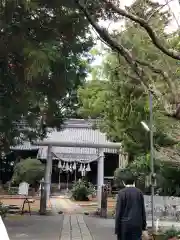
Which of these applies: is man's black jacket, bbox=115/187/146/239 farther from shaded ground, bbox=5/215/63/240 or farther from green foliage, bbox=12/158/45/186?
green foliage, bbox=12/158/45/186

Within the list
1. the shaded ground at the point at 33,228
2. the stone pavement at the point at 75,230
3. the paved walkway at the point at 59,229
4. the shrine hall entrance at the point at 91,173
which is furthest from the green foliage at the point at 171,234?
the shrine hall entrance at the point at 91,173

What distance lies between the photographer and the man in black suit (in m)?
6.78

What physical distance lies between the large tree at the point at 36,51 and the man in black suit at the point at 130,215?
10.6 ft

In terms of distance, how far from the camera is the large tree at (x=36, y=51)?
9078 millimetres

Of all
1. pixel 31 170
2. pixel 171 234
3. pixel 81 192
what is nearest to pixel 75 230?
pixel 171 234

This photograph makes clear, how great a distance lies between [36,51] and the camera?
29.0ft

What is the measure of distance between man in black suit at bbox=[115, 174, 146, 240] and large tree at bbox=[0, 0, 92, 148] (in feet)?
10.6

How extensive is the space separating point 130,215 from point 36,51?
3997mm

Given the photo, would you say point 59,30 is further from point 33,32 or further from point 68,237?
point 68,237

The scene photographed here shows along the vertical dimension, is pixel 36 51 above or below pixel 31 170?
above

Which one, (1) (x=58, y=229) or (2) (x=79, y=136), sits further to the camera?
(2) (x=79, y=136)

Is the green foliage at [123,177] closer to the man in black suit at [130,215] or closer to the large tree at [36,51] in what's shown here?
the man in black suit at [130,215]

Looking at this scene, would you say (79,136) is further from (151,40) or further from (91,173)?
(151,40)

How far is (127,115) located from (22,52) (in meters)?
14.4
